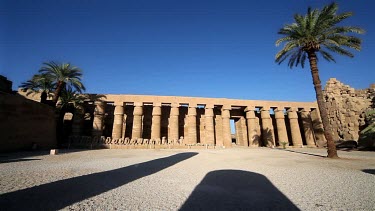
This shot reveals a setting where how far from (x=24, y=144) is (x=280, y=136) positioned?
28662mm

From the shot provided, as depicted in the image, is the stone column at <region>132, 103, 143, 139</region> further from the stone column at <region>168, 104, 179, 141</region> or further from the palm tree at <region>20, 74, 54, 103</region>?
the palm tree at <region>20, 74, 54, 103</region>

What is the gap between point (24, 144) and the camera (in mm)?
15188

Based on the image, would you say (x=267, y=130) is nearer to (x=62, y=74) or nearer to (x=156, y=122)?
(x=156, y=122)

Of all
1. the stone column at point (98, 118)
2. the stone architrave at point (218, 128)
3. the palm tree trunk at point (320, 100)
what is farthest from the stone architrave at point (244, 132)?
the stone column at point (98, 118)

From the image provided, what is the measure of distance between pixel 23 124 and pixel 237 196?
17.8 m

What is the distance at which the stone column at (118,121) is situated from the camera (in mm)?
24628

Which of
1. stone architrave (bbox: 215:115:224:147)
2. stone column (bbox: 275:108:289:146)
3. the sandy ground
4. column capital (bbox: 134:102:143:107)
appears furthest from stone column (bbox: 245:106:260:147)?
the sandy ground

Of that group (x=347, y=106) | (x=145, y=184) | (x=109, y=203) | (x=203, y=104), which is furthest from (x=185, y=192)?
(x=347, y=106)

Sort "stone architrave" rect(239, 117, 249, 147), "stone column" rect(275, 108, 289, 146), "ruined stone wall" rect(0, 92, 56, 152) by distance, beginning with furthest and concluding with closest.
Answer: "stone architrave" rect(239, 117, 249, 147) → "stone column" rect(275, 108, 289, 146) → "ruined stone wall" rect(0, 92, 56, 152)

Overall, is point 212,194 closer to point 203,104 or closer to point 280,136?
point 203,104

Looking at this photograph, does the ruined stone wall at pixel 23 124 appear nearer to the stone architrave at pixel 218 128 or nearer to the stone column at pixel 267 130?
the stone architrave at pixel 218 128

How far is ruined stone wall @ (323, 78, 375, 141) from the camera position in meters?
24.1

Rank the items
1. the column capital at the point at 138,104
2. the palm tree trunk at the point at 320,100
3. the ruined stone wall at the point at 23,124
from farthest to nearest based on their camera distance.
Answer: the column capital at the point at 138,104 → the ruined stone wall at the point at 23,124 → the palm tree trunk at the point at 320,100

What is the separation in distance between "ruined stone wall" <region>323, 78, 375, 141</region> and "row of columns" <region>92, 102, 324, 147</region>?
319 centimetres
